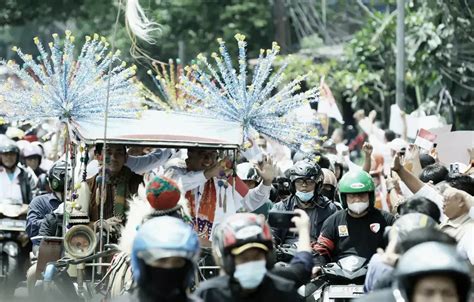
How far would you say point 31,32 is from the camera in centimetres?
4919

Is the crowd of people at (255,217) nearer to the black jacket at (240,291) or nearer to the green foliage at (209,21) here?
the black jacket at (240,291)

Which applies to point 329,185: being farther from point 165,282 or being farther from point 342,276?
point 165,282

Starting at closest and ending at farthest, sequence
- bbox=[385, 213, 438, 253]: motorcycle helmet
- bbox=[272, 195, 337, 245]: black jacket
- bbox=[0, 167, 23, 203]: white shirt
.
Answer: bbox=[385, 213, 438, 253]: motorcycle helmet, bbox=[272, 195, 337, 245]: black jacket, bbox=[0, 167, 23, 203]: white shirt

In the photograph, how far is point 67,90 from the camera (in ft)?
40.9

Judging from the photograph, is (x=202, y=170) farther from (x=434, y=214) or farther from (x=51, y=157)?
(x=51, y=157)

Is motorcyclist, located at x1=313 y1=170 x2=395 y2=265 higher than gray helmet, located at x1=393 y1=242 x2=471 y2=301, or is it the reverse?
gray helmet, located at x1=393 y1=242 x2=471 y2=301

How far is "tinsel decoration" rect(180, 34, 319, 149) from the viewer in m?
12.6

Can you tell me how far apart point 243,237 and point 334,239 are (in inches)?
179

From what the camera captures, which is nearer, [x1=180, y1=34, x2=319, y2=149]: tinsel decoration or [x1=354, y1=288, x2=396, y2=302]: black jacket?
[x1=354, y1=288, x2=396, y2=302]: black jacket

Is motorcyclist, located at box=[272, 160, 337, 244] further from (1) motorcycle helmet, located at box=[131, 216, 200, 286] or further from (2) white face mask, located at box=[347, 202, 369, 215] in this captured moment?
(1) motorcycle helmet, located at box=[131, 216, 200, 286]

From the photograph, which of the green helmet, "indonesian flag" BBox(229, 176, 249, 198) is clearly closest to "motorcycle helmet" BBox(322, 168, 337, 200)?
"indonesian flag" BBox(229, 176, 249, 198)

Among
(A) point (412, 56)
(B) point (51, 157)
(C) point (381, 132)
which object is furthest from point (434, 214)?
(A) point (412, 56)

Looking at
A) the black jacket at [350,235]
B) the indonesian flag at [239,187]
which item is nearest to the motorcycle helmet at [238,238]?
the black jacket at [350,235]

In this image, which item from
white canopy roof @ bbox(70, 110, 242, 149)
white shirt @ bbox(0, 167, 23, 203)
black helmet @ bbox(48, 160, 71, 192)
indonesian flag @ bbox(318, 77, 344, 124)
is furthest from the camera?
indonesian flag @ bbox(318, 77, 344, 124)
